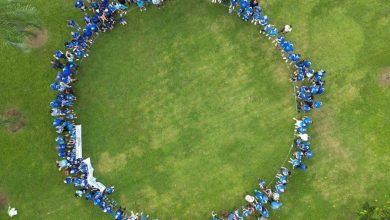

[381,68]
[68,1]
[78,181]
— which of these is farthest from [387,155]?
[68,1]

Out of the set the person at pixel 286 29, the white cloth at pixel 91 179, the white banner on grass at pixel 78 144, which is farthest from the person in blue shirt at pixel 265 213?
the white banner on grass at pixel 78 144

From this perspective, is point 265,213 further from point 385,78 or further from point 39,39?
point 39,39

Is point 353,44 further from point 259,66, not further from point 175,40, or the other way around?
point 175,40

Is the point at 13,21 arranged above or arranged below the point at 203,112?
above

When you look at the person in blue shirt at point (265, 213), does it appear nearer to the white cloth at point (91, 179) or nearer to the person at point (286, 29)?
the white cloth at point (91, 179)

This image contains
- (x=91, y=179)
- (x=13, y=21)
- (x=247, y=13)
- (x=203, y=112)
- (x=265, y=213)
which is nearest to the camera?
(x=13, y=21)

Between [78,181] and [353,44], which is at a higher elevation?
[353,44]

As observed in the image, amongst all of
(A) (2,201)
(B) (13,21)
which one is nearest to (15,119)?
(A) (2,201)
